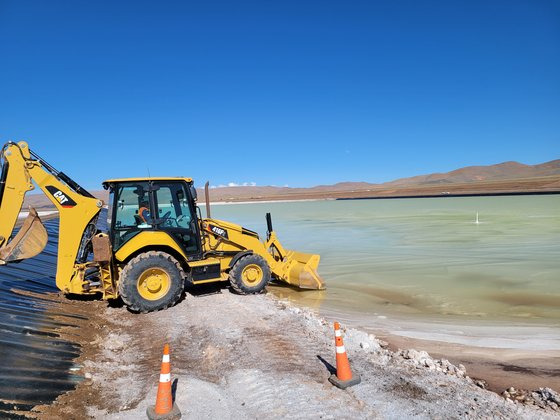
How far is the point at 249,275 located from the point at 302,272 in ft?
4.39

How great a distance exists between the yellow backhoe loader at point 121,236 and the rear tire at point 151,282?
2 centimetres

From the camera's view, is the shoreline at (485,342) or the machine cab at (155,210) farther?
the machine cab at (155,210)

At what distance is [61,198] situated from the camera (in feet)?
22.9

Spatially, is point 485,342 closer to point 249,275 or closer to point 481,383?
point 481,383

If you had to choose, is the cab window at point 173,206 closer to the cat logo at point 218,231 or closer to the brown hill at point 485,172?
the cat logo at point 218,231

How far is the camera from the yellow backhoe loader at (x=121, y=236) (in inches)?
266

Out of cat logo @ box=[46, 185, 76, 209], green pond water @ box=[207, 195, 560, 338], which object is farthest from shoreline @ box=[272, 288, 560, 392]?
cat logo @ box=[46, 185, 76, 209]

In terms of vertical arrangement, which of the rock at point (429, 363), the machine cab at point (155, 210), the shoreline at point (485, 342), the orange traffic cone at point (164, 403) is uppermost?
the machine cab at point (155, 210)

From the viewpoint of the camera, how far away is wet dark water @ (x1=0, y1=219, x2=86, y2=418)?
3.86 metres

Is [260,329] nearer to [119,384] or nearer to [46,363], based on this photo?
[119,384]

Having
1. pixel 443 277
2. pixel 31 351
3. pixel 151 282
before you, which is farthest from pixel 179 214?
pixel 443 277

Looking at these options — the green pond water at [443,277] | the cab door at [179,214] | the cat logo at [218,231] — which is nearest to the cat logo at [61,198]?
the cab door at [179,214]

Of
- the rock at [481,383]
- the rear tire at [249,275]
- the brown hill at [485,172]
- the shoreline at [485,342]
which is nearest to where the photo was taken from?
the rock at [481,383]

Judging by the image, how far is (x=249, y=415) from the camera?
3.62m
